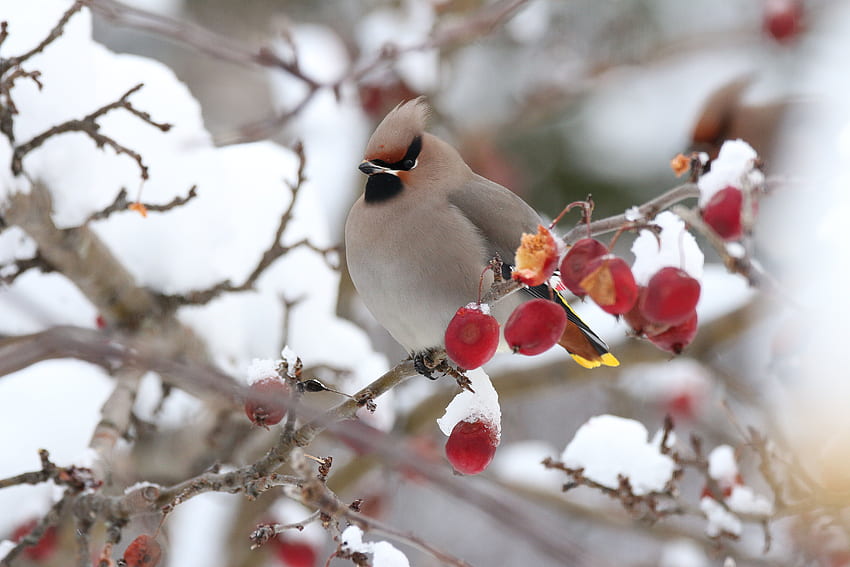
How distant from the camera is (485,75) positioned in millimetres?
6906

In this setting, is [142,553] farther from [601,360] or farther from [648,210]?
[601,360]

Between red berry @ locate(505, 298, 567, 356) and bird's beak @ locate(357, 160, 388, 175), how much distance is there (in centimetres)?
73

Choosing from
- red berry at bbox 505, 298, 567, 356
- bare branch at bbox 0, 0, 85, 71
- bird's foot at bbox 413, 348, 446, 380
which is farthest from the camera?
bare branch at bbox 0, 0, 85, 71

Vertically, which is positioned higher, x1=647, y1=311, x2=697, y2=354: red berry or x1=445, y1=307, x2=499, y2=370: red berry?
x1=647, y1=311, x2=697, y2=354: red berry

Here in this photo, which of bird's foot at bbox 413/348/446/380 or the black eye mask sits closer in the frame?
bird's foot at bbox 413/348/446/380

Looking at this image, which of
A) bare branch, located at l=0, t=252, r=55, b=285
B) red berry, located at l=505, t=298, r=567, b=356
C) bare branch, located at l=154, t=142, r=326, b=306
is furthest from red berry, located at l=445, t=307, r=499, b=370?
bare branch, located at l=0, t=252, r=55, b=285

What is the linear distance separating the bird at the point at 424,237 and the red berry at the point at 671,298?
56 cm

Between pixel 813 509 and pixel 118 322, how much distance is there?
1761mm

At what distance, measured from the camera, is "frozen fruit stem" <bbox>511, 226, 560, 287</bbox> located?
1.36m

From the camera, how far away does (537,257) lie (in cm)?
139

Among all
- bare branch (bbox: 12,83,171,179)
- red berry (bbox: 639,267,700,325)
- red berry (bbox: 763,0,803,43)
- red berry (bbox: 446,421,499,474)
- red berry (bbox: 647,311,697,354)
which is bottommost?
red berry (bbox: 446,421,499,474)

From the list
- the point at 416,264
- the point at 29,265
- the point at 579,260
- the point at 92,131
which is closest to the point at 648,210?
the point at 579,260

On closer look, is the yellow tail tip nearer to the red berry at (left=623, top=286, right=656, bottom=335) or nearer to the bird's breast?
the bird's breast

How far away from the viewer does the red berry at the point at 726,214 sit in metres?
1.37
